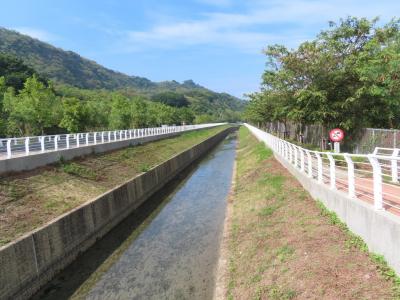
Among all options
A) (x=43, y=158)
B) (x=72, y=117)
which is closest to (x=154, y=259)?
A: (x=43, y=158)

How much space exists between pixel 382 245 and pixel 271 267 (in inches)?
107

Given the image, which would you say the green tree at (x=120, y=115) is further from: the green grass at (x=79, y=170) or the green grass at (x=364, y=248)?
the green grass at (x=364, y=248)

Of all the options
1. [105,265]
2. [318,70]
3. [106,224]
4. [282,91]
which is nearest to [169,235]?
[106,224]

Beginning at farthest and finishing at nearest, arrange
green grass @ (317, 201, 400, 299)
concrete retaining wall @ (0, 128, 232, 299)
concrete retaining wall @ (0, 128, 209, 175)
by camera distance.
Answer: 1. concrete retaining wall @ (0, 128, 209, 175)
2. concrete retaining wall @ (0, 128, 232, 299)
3. green grass @ (317, 201, 400, 299)

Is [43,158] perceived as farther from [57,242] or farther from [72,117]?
[72,117]

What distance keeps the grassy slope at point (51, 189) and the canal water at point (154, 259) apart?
1.90 metres

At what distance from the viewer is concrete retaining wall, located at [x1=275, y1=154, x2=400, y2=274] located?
6473mm

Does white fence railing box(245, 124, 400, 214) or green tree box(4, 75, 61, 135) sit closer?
white fence railing box(245, 124, 400, 214)

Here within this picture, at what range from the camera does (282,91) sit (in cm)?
2930

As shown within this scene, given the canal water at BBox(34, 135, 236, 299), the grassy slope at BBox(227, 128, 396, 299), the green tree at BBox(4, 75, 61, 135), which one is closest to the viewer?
the grassy slope at BBox(227, 128, 396, 299)

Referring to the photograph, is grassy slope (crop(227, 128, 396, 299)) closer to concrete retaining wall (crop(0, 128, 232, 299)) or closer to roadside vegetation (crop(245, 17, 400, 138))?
concrete retaining wall (crop(0, 128, 232, 299))

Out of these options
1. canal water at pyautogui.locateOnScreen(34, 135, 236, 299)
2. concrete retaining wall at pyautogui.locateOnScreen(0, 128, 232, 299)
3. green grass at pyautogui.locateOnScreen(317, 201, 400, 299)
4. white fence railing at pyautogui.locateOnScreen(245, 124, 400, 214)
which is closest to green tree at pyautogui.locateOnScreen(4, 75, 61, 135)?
canal water at pyautogui.locateOnScreen(34, 135, 236, 299)

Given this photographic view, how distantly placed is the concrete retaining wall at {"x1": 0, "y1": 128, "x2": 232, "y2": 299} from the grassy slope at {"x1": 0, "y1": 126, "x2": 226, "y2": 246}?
0.62 m

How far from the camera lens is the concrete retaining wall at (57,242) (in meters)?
9.98
